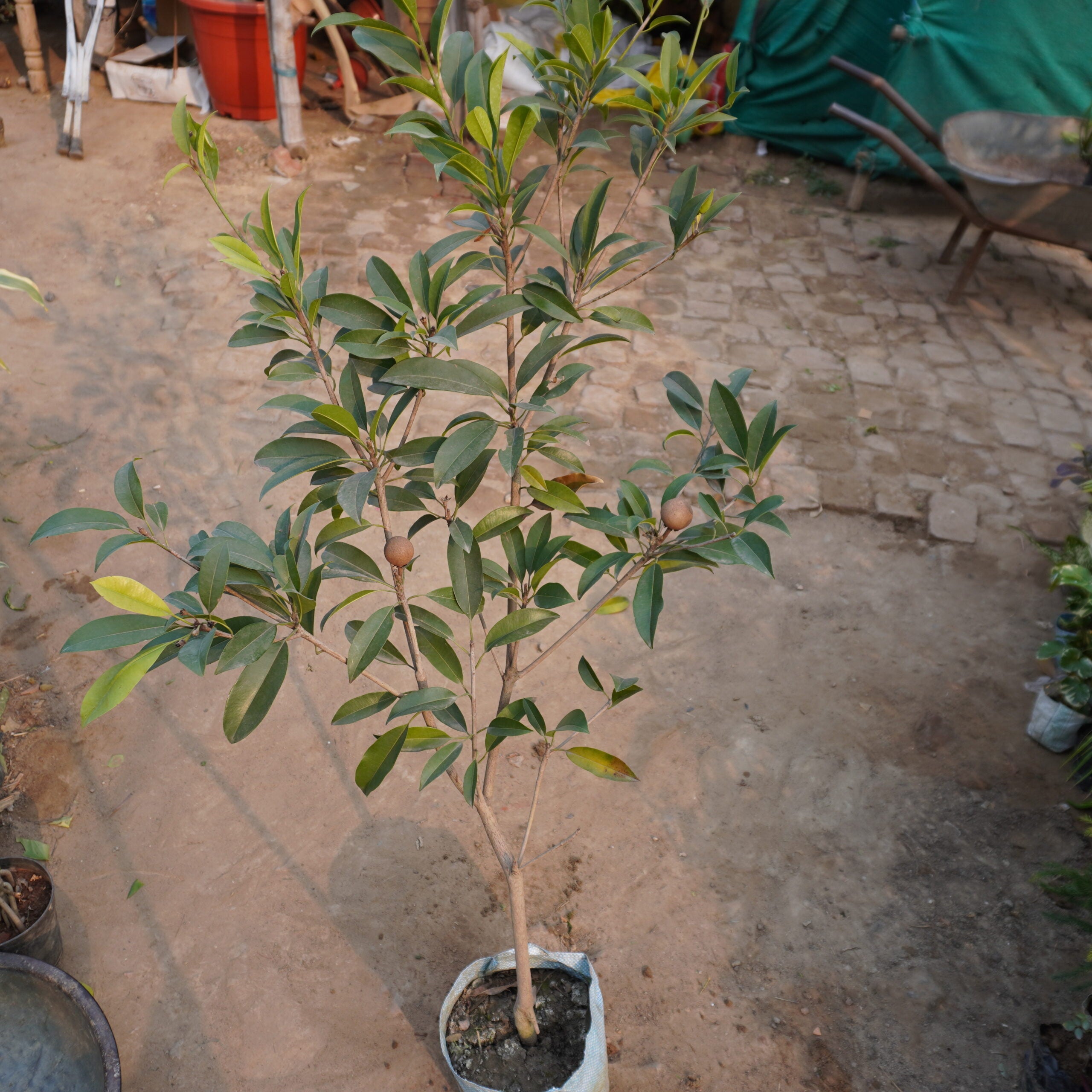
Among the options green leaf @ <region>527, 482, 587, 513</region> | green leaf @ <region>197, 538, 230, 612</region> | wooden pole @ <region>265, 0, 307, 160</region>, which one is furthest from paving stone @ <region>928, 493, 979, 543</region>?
wooden pole @ <region>265, 0, 307, 160</region>

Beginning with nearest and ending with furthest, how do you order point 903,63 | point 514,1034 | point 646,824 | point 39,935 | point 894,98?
1. point 514,1034
2. point 39,935
3. point 646,824
4. point 894,98
5. point 903,63

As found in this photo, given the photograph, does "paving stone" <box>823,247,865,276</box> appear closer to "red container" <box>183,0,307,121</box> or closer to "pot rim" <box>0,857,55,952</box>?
"red container" <box>183,0,307,121</box>

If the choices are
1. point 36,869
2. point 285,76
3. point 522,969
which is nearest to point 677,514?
point 522,969

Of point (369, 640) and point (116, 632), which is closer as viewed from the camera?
point (116, 632)

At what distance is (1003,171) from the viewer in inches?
231

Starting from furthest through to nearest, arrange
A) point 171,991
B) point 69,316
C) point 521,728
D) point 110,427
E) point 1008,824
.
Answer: point 69,316
point 110,427
point 1008,824
point 171,991
point 521,728

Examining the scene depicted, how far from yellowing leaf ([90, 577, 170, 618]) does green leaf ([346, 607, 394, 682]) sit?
0.96 ft

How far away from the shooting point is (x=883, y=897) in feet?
8.89

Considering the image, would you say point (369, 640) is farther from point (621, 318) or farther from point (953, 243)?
point (953, 243)

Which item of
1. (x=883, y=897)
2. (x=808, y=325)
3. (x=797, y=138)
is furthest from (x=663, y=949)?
(x=797, y=138)

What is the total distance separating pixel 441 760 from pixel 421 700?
0.13 metres

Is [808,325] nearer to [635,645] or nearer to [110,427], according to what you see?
[635,645]

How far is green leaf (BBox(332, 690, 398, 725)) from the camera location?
1699mm

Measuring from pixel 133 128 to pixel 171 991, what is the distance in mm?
6360
